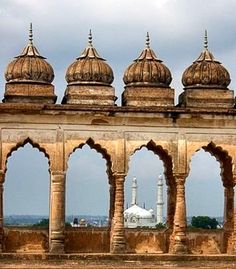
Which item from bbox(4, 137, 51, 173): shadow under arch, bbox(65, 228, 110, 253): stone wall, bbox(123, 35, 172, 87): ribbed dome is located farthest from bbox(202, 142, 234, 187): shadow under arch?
bbox(4, 137, 51, 173): shadow under arch

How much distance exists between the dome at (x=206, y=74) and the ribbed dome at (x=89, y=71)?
7.00ft

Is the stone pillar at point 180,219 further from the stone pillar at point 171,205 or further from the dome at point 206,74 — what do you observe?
the dome at point 206,74

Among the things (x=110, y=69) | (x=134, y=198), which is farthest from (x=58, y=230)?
(x=134, y=198)

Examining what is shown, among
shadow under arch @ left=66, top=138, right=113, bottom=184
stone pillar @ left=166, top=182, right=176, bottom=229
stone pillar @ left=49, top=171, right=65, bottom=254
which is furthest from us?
stone pillar @ left=166, top=182, right=176, bottom=229

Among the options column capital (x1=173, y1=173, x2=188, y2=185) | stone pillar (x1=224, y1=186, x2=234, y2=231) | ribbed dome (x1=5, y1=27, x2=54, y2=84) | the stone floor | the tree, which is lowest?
the stone floor

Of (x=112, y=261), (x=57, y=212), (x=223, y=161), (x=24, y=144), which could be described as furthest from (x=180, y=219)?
(x=24, y=144)

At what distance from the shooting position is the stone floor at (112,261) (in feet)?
69.2

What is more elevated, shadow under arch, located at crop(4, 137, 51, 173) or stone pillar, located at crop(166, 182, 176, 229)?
shadow under arch, located at crop(4, 137, 51, 173)

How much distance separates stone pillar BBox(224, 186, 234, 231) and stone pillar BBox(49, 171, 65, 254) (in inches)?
183

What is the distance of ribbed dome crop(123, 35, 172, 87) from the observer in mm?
22516

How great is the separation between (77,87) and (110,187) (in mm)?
2931

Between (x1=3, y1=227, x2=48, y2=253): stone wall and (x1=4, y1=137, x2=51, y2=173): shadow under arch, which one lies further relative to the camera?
(x1=3, y1=227, x2=48, y2=253): stone wall

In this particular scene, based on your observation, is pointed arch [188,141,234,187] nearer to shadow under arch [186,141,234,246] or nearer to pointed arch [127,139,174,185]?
shadow under arch [186,141,234,246]

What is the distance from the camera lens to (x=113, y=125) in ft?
72.6
